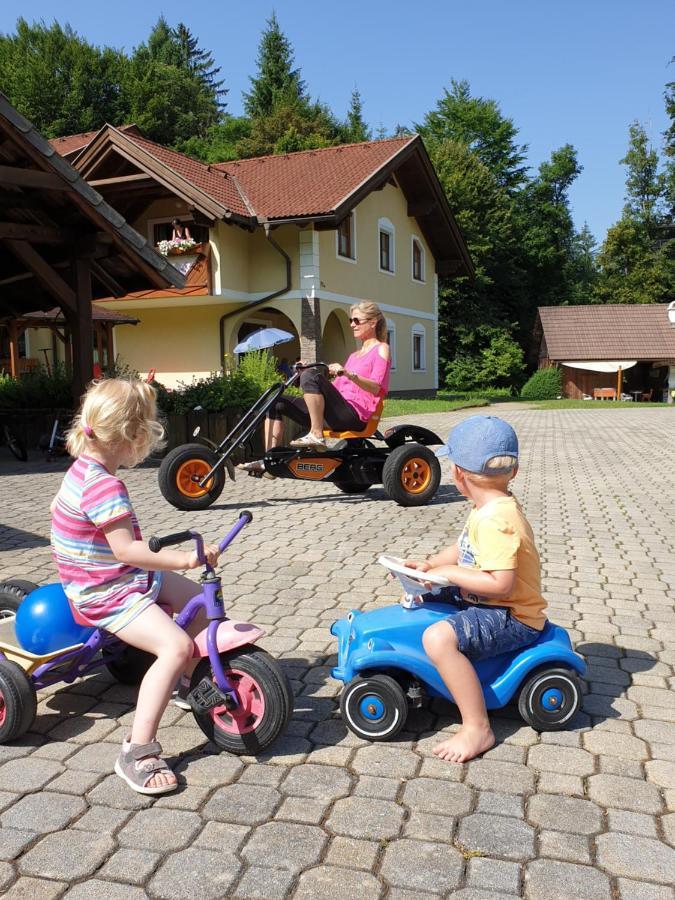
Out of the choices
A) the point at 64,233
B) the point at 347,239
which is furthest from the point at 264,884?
the point at 347,239

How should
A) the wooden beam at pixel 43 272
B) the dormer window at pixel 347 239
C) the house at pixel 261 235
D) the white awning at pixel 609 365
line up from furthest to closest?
the white awning at pixel 609 365
the dormer window at pixel 347 239
the house at pixel 261 235
the wooden beam at pixel 43 272

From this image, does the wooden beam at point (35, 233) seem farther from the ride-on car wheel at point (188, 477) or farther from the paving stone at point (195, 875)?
the paving stone at point (195, 875)

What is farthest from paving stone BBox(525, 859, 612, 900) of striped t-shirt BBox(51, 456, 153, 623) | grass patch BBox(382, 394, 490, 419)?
grass patch BBox(382, 394, 490, 419)

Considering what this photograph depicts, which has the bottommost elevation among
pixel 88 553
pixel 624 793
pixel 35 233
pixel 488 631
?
pixel 624 793

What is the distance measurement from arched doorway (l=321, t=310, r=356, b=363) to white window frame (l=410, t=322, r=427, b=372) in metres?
3.60

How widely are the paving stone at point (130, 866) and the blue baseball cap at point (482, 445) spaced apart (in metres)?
1.55

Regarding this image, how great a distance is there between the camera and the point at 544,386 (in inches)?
1490

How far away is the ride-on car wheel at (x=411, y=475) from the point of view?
743 centimetres

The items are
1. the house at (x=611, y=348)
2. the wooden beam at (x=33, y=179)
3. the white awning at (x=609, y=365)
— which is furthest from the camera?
A: the house at (x=611, y=348)

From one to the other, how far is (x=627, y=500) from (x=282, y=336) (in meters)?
7.92

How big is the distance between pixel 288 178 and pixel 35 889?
23.5 m

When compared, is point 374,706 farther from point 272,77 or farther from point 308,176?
point 272,77

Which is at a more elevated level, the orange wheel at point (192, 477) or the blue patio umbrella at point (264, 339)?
the blue patio umbrella at point (264, 339)

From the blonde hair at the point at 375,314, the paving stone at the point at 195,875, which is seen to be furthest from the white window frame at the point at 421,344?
the paving stone at the point at 195,875
